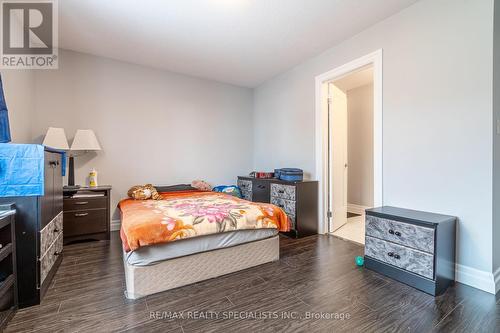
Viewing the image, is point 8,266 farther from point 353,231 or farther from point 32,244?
point 353,231

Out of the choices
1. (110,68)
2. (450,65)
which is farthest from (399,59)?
(110,68)

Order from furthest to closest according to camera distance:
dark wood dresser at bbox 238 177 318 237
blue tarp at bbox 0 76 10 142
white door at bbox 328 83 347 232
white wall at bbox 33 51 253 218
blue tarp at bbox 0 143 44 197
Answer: white door at bbox 328 83 347 232 < white wall at bbox 33 51 253 218 < dark wood dresser at bbox 238 177 318 237 < blue tarp at bbox 0 76 10 142 < blue tarp at bbox 0 143 44 197

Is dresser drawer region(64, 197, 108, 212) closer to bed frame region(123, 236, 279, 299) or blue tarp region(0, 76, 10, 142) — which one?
blue tarp region(0, 76, 10, 142)

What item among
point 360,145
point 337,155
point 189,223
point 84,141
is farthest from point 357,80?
point 84,141

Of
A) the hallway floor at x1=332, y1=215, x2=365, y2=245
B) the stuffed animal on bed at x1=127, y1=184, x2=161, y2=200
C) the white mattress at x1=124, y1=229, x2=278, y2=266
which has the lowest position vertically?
the hallway floor at x1=332, y1=215, x2=365, y2=245

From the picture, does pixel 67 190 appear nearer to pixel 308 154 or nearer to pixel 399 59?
pixel 308 154

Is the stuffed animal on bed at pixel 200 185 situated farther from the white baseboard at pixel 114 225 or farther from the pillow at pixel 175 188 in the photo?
the white baseboard at pixel 114 225

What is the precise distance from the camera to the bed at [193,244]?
70.5 inches

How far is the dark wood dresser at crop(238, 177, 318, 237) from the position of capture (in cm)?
323

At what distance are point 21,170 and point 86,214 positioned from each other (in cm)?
159

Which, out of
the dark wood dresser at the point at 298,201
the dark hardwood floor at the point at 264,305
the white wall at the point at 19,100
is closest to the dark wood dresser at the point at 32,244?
the dark hardwood floor at the point at 264,305

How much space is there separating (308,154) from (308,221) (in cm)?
103

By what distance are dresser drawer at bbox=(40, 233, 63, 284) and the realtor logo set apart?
187cm

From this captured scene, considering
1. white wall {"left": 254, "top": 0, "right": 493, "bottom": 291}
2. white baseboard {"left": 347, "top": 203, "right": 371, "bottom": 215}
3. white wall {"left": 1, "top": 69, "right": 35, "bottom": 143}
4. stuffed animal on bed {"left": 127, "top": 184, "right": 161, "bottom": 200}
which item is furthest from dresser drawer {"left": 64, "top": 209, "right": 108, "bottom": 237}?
white baseboard {"left": 347, "top": 203, "right": 371, "bottom": 215}
